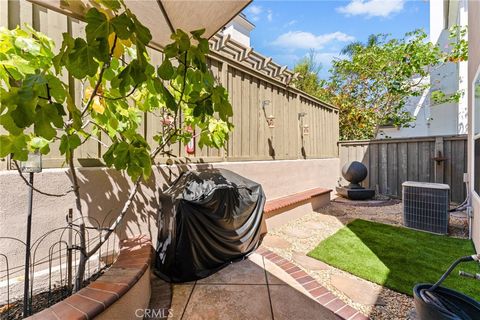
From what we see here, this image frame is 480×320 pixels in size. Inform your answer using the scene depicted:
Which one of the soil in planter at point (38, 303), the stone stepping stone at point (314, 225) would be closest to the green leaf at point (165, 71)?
the soil in planter at point (38, 303)

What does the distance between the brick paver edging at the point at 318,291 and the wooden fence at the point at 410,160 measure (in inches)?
237

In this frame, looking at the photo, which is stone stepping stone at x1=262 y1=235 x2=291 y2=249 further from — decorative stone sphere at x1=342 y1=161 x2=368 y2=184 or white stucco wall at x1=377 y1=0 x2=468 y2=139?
white stucco wall at x1=377 y1=0 x2=468 y2=139

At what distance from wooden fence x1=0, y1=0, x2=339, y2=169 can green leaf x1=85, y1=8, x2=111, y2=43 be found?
66.1 inches

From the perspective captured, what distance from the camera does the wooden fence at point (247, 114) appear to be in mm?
2373

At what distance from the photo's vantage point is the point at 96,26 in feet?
4.00

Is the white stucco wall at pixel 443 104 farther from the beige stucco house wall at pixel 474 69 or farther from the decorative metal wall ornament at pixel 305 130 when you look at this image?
the decorative metal wall ornament at pixel 305 130

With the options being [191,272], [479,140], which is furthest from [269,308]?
[479,140]

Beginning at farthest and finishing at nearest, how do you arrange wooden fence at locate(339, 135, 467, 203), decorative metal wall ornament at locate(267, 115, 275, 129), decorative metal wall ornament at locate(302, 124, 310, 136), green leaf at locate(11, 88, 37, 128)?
1. decorative metal wall ornament at locate(302, 124, 310, 136)
2. wooden fence at locate(339, 135, 467, 203)
3. decorative metal wall ornament at locate(267, 115, 275, 129)
4. green leaf at locate(11, 88, 37, 128)

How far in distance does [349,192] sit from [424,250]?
3682mm

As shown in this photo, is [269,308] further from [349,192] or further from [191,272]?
[349,192]

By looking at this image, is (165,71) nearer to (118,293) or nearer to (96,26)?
(96,26)

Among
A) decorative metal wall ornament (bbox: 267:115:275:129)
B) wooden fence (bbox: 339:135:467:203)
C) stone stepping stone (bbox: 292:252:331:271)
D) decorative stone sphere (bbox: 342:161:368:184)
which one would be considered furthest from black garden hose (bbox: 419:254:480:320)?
wooden fence (bbox: 339:135:467:203)

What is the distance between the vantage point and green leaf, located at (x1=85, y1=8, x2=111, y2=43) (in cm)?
120

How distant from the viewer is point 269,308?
226 centimetres
